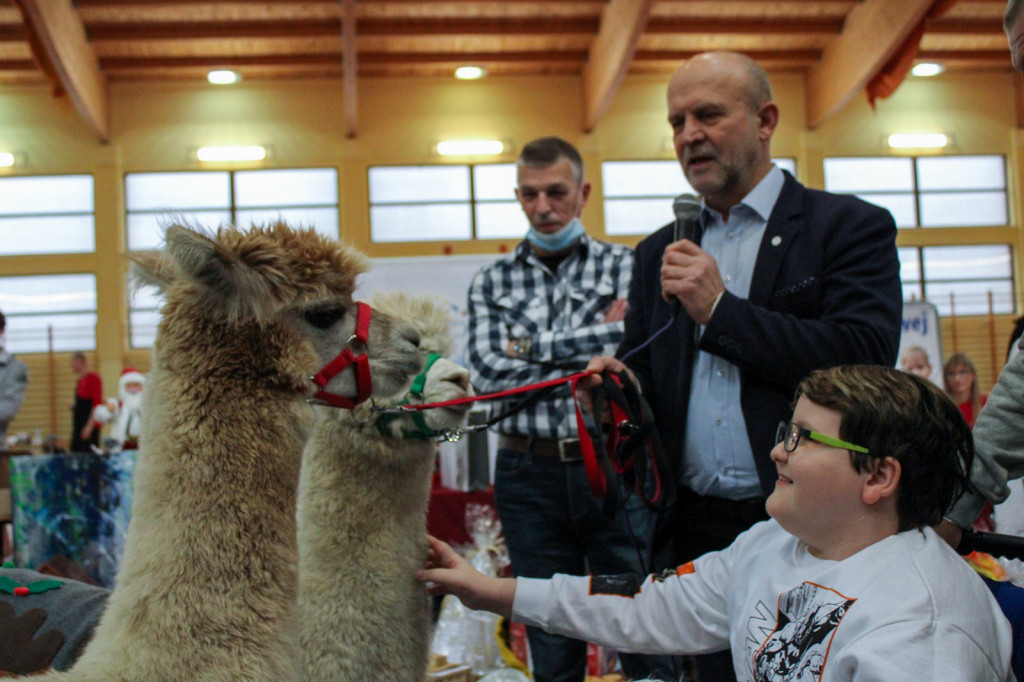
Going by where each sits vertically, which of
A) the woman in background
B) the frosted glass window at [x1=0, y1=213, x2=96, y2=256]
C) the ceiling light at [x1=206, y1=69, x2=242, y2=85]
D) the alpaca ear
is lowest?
the woman in background

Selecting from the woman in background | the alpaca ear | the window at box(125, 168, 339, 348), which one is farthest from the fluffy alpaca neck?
the window at box(125, 168, 339, 348)

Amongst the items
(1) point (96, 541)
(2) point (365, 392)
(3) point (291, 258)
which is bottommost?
(1) point (96, 541)

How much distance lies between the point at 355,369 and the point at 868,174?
1519cm

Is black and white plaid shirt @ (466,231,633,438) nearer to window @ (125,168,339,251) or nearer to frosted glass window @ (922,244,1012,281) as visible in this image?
window @ (125,168,339,251)

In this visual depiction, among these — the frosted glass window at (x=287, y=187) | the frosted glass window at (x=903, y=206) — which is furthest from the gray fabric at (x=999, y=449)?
the frosted glass window at (x=903, y=206)

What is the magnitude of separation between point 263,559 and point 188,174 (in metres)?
14.0

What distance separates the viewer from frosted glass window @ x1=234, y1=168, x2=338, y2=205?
14.2 meters

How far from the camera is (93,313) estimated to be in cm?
1393

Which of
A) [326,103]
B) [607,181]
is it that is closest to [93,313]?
[326,103]

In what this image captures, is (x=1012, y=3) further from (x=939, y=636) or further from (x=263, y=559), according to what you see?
(x=263, y=559)

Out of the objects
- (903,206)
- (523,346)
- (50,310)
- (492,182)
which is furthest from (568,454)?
(903,206)

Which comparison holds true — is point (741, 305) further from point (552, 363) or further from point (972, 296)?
point (972, 296)

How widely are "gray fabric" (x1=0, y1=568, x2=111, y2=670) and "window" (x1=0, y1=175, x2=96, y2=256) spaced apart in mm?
13670

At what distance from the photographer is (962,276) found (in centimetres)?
1509
